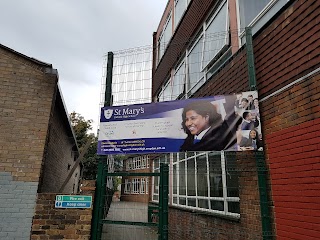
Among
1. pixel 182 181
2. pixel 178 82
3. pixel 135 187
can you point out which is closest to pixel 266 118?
pixel 182 181

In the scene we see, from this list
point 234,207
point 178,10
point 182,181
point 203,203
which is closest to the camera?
point 234,207

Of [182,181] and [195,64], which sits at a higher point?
[195,64]

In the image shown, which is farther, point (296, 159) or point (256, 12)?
point (256, 12)

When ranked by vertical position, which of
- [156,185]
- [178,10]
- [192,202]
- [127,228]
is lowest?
[127,228]

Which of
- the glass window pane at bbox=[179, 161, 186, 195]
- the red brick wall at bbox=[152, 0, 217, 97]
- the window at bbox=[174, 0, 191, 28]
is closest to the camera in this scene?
the red brick wall at bbox=[152, 0, 217, 97]

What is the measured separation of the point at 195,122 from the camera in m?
4.37

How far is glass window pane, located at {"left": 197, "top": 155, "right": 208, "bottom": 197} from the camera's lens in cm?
639

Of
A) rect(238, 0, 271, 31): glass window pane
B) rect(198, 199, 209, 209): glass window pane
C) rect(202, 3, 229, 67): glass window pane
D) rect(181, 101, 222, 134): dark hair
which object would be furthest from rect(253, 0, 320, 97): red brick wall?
rect(198, 199, 209, 209): glass window pane

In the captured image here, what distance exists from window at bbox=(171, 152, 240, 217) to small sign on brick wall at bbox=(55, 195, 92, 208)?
2.43 m

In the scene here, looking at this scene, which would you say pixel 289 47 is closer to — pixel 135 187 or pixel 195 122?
pixel 195 122

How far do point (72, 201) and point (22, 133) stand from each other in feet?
5.50

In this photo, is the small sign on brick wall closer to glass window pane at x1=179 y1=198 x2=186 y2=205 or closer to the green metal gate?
the green metal gate

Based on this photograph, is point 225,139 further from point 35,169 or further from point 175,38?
point 175,38

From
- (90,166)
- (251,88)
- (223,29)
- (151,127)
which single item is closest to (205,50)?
(223,29)
